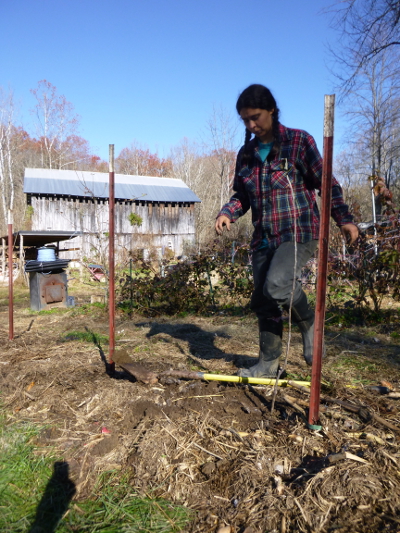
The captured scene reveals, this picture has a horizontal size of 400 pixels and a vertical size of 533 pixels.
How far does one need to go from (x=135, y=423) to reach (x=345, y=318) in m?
4.33

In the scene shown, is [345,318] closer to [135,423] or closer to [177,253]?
[135,423]

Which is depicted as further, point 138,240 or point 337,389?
point 138,240

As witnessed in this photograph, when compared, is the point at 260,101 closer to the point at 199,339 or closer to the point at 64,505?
the point at 64,505

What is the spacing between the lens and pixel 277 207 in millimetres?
2846

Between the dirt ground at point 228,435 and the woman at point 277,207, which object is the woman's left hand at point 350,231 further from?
the dirt ground at point 228,435

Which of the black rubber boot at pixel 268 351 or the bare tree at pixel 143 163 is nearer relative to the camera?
the black rubber boot at pixel 268 351

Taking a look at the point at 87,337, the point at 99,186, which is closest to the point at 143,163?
the point at 99,186

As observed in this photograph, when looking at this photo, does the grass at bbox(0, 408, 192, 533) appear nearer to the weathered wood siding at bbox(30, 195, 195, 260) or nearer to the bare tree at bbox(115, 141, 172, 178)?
the weathered wood siding at bbox(30, 195, 195, 260)

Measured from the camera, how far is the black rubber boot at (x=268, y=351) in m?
3.02

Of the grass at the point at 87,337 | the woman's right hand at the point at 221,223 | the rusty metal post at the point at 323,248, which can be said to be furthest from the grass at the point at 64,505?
the grass at the point at 87,337

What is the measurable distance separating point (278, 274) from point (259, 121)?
3.42 ft

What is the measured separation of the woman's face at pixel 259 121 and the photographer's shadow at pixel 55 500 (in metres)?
2.33

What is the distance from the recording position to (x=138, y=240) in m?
22.3

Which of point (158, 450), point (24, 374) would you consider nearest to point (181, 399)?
point (158, 450)
